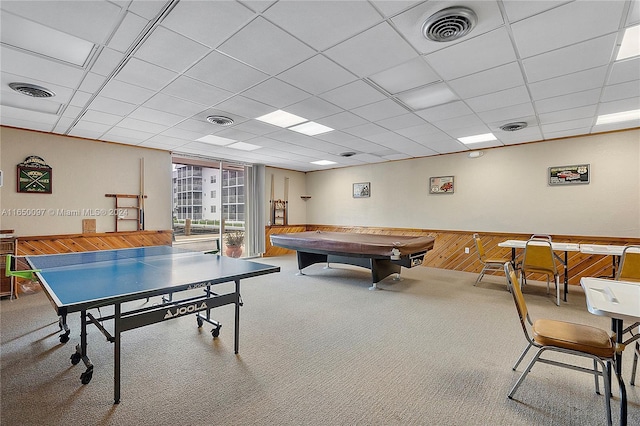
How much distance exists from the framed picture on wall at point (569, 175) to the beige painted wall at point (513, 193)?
0.25 feet

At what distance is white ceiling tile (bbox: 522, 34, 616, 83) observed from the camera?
2.31 m

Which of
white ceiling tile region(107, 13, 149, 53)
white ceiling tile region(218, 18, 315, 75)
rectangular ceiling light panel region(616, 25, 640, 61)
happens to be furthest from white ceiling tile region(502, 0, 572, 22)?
white ceiling tile region(107, 13, 149, 53)

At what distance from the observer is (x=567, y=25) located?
2.08 metres

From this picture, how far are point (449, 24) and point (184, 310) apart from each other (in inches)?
112

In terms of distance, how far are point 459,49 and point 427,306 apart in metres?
3.04

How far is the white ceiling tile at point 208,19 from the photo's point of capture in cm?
189

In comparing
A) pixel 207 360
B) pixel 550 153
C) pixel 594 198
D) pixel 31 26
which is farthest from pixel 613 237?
pixel 31 26

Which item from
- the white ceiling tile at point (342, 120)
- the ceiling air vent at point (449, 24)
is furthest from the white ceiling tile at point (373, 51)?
the white ceiling tile at point (342, 120)

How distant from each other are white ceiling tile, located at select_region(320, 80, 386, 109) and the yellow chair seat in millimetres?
2588

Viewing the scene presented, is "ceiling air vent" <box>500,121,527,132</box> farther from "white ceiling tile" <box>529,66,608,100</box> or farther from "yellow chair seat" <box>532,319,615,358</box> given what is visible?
"yellow chair seat" <box>532,319,615,358</box>

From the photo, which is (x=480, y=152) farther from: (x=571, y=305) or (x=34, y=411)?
(x=34, y=411)

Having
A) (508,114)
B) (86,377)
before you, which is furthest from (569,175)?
(86,377)

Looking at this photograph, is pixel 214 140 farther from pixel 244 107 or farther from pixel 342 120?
pixel 342 120

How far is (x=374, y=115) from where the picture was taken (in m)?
3.98
